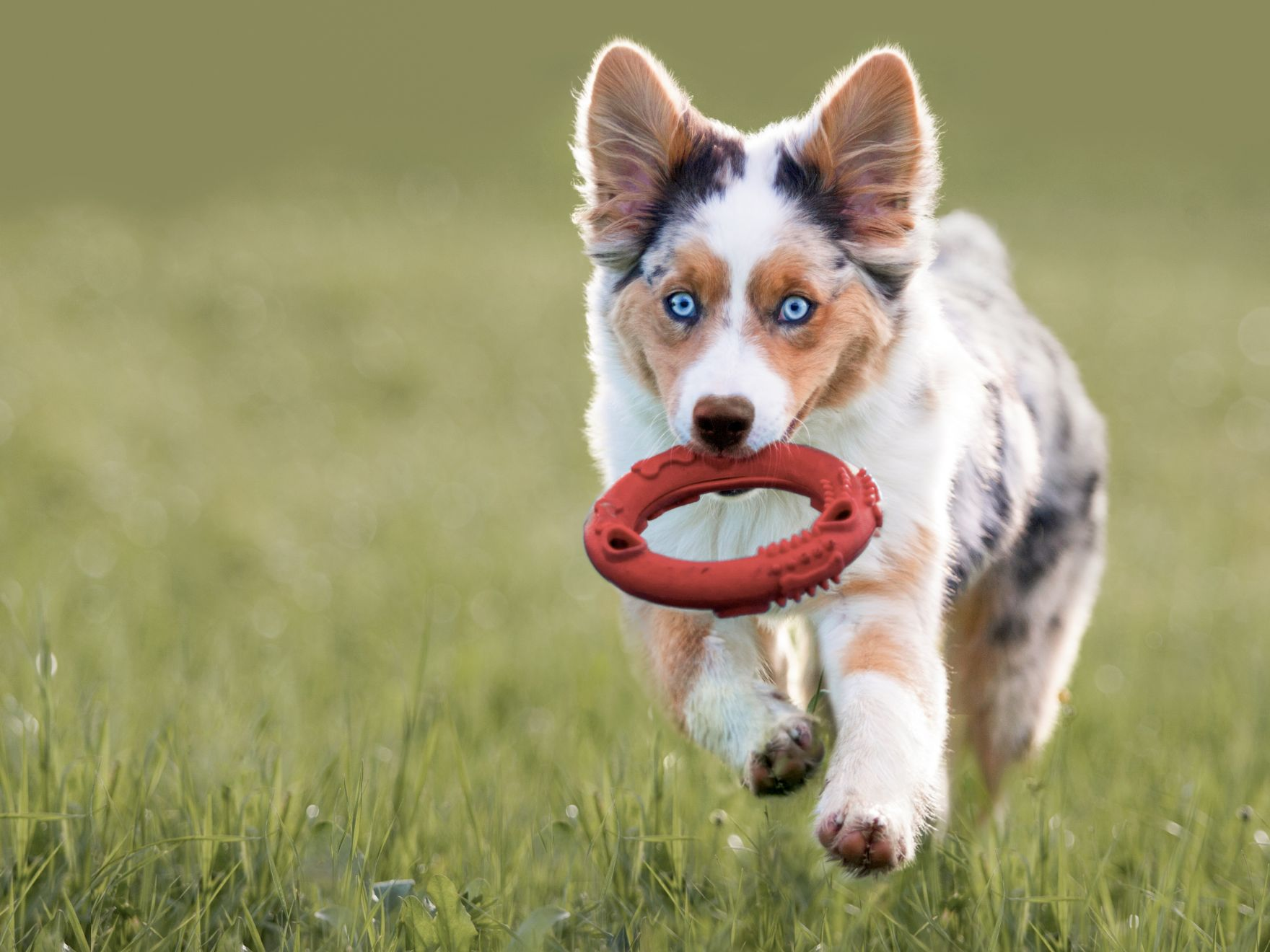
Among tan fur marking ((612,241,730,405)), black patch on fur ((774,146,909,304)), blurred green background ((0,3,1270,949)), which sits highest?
black patch on fur ((774,146,909,304))

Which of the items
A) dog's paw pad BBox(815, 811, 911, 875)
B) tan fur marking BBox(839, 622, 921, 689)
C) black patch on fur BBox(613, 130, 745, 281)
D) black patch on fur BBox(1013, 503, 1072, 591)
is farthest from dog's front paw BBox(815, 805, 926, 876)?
black patch on fur BBox(1013, 503, 1072, 591)

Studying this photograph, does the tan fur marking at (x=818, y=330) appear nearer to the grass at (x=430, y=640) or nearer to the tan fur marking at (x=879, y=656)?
the tan fur marking at (x=879, y=656)

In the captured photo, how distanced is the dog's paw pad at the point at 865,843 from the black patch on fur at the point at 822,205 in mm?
1351

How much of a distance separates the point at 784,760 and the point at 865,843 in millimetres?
250

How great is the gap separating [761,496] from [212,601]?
174 inches

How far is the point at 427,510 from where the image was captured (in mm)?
8484

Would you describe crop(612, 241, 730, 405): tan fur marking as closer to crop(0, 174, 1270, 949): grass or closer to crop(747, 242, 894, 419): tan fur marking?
crop(747, 242, 894, 419): tan fur marking

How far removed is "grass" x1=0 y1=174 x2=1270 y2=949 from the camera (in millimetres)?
3057

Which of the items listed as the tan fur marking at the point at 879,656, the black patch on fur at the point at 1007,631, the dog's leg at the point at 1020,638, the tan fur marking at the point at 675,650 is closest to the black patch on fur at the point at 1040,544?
the dog's leg at the point at 1020,638

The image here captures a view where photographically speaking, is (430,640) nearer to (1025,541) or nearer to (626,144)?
(1025,541)

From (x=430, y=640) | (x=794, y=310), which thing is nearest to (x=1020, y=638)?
(x=794, y=310)

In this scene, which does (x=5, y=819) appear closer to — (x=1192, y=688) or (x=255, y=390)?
(x=1192, y=688)

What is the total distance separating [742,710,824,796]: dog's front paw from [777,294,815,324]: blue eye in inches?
36.6

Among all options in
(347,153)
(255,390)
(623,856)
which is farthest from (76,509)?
(347,153)
